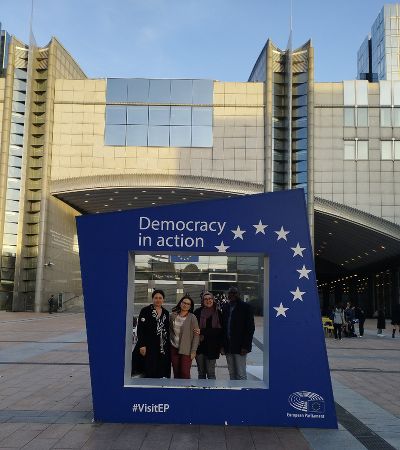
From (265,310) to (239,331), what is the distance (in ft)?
2.72

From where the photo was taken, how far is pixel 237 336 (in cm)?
780

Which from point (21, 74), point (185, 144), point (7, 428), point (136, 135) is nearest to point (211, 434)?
point (7, 428)

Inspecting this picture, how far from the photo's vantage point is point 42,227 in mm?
44625

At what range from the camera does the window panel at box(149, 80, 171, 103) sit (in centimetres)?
4519

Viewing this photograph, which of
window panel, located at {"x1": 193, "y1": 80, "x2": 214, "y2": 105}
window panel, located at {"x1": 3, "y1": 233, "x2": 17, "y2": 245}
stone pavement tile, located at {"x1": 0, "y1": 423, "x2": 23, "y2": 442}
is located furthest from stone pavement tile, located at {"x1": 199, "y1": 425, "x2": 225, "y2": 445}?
window panel, located at {"x1": 3, "y1": 233, "x2": 17, "y2": 245}

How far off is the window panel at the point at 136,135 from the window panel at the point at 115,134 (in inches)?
17.2

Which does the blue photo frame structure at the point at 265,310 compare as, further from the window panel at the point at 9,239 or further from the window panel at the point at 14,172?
the window panel at the point at 14,172

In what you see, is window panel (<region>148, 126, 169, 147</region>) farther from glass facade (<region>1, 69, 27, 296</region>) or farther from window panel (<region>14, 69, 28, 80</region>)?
window panel (<region>14, 69, 28, 80</region>)

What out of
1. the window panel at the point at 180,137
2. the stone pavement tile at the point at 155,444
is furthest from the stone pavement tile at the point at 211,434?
the window panel at the point at 180,137

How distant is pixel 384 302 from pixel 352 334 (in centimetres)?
3620

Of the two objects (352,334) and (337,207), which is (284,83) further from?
(352,334)

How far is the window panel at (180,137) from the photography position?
44.8 metres

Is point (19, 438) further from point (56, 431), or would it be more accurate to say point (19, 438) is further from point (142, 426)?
point (142, 426)

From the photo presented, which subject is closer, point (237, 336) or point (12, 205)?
point (237, 336)
